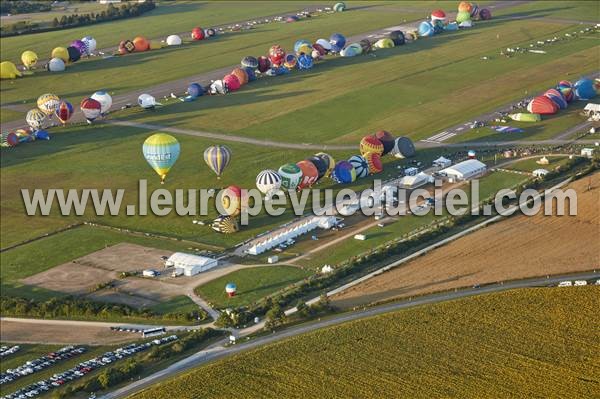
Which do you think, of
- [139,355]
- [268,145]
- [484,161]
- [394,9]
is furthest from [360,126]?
[394,9]

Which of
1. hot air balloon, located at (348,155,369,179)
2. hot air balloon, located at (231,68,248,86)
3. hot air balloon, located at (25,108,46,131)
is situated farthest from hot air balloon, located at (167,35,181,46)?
hot air balloon, located at (348,155,369,179)

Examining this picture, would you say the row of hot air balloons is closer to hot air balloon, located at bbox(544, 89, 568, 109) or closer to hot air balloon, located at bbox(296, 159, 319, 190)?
hot air balloon, located at bbox(544, 89, 568, 109)

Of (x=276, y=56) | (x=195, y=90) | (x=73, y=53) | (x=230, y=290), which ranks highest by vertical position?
(x=73, y=53)

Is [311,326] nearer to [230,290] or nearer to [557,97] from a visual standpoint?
[230,290]

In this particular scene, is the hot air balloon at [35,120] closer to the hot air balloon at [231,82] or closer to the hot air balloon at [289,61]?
the hot air balloon at [231,82]

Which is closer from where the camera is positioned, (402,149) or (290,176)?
(290,176)

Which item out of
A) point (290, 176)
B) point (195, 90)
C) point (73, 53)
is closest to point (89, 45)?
point (73, 53)
